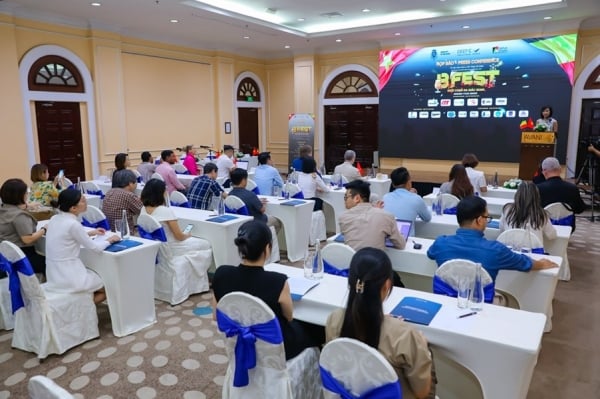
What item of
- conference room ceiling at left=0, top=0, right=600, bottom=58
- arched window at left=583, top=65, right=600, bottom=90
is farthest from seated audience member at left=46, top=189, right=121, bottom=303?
arched window at left=583, top=65, right=600, bottom=90

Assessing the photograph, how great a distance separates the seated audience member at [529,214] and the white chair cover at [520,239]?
32cm

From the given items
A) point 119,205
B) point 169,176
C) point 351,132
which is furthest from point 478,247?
point 351,132

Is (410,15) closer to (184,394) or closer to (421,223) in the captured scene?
(421,223)

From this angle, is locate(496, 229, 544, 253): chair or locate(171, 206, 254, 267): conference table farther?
locate(171, 206, 254, 267): conference table

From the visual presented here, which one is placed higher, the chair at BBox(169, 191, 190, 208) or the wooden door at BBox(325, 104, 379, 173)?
the wooden door at BBox(325, 104, 379, 173)

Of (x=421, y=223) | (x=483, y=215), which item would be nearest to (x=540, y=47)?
(x=421, y=223)

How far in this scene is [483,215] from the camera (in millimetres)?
2613

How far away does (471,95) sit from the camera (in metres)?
9.97

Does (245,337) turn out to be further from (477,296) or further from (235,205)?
(235,205)

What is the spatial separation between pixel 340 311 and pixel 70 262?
7.26 ft

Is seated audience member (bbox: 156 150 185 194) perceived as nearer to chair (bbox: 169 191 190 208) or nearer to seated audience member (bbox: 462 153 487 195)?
chair (bbox: 169 191 190 208)

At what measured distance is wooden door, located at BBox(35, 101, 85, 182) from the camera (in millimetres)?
8211

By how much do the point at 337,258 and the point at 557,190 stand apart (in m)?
2.97

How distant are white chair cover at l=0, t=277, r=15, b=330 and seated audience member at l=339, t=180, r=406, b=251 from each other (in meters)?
2.72
